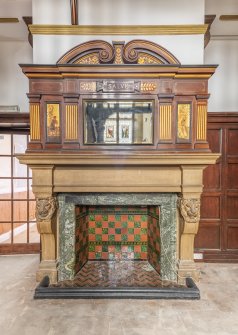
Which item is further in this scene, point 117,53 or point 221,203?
point 221,203

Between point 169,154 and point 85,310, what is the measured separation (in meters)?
1.97

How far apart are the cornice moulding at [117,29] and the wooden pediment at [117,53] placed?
0.17 meters

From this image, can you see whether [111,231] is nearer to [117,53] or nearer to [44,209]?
[44,209]

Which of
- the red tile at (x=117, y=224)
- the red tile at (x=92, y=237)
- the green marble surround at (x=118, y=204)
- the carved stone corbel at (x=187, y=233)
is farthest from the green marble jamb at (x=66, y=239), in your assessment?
the carved stone corbel at (x=187, y=233)

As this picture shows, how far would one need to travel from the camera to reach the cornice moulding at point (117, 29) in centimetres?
314

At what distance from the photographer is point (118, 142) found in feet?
10.5

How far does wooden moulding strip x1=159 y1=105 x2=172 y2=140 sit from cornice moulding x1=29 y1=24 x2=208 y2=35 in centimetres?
97

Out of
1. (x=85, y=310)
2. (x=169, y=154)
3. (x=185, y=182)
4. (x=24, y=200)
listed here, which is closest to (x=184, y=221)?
(x=185, y=182)

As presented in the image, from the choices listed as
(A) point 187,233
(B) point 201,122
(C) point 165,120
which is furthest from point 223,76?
(A) point 187,233

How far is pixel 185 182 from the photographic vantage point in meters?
3.10

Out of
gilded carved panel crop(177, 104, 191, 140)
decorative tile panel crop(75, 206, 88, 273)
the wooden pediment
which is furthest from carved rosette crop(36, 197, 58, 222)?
gilded carved panel crop(177, 104, 191, 140)

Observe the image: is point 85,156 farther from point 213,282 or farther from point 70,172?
point 213,282

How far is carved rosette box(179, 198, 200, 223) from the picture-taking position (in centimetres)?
311

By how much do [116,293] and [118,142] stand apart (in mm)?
1803
